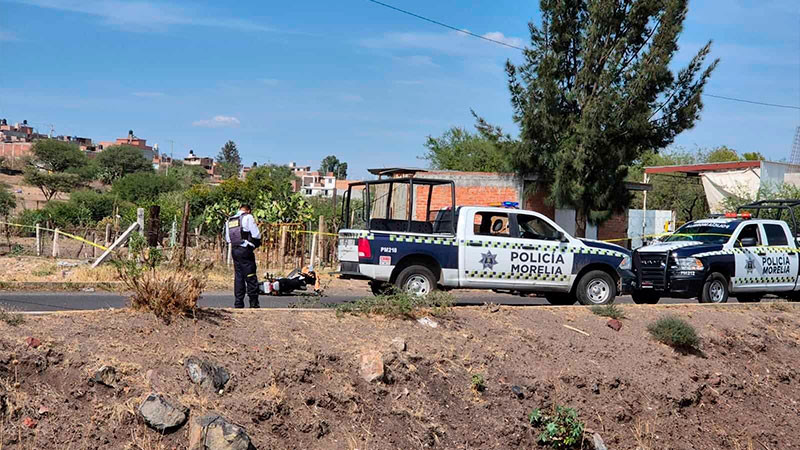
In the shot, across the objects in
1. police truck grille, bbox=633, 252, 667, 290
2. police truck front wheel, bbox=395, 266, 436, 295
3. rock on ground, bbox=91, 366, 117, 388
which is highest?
police truck grille, bbox=633, 252, 667, 290

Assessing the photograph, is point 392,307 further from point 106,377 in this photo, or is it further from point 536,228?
point 536,228

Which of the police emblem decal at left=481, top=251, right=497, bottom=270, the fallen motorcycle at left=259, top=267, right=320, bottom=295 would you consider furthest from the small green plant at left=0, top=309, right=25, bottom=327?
the fallen motorcycle at left=259, top=267, right=320, bottom=295

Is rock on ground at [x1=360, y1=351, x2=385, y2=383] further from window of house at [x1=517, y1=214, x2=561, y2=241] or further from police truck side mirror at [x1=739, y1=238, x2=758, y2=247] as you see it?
police truck side mirror at [x1=739, y1=238, x2=758, y2=247]

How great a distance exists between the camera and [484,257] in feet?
45.2

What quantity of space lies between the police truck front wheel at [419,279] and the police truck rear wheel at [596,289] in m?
2.71

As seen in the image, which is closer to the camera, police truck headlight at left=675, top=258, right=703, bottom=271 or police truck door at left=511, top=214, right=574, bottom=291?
police truck door at left=511, top=214, right=574, bottom=291

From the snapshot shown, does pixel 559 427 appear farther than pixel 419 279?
No

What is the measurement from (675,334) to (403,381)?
501cm

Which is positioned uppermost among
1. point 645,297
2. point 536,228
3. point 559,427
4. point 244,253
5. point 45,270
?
point 536,228

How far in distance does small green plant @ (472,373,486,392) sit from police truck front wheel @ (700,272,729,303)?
746cm

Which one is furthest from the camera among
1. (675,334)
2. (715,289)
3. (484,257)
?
(715,289)

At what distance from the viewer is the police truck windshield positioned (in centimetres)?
1630

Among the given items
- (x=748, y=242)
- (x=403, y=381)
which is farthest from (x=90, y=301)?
(x=748, y=242)

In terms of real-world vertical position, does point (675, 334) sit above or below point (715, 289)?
below
